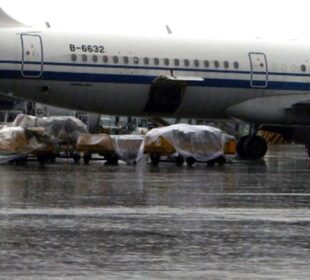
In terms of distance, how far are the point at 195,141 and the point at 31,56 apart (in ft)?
16.2

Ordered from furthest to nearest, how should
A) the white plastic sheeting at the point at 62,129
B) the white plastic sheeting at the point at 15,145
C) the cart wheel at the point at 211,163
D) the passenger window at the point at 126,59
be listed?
the passenger window at the point at 126,59 → the white plastic sheeting at the point at 62,129 → the cart wheel at the point at 211,163 → the white plastic sheeting at the point at 15,145

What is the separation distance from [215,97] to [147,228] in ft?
67.7

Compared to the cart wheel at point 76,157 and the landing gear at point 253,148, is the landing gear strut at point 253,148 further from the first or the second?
the cart wheel at point 76,157

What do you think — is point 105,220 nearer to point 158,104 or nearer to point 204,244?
point 204,244

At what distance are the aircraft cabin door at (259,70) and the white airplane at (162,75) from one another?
30 mm

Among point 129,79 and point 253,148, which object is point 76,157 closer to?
point 129,79

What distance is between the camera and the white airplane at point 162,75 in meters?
29.7

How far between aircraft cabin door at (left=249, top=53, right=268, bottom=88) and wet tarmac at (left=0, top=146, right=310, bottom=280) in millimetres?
11617

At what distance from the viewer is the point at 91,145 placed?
29.7 m

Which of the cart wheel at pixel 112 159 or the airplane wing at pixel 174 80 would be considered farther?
the airplane wing at pixel 174 80

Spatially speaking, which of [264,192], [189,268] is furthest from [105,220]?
[264,192]

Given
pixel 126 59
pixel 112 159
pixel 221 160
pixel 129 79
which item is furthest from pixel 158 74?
pixel 221 160

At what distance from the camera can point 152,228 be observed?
39.8 feet

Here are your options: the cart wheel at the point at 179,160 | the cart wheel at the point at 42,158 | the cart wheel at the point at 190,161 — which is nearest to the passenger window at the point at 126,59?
the cart wheel at the point at 179,160
